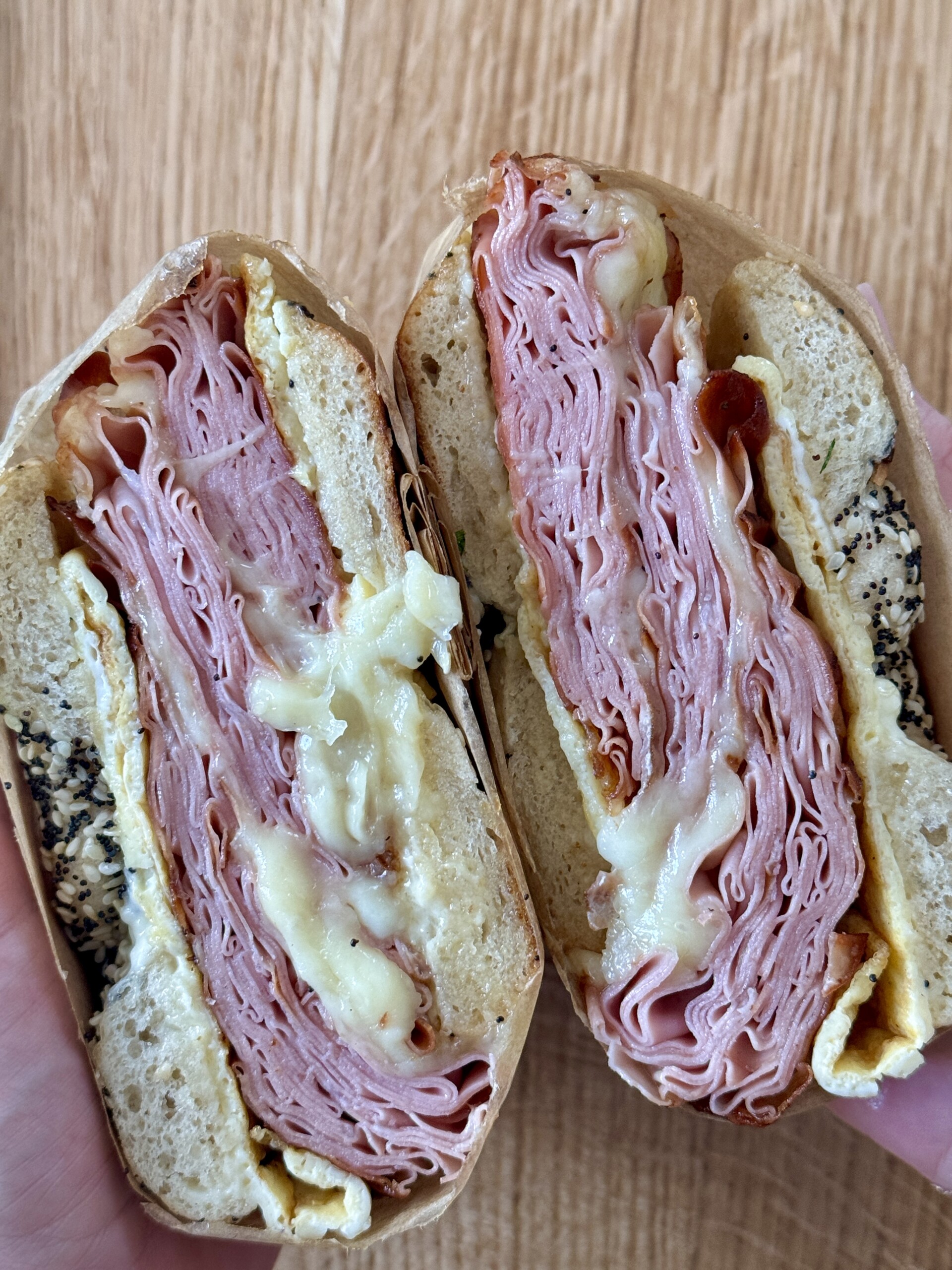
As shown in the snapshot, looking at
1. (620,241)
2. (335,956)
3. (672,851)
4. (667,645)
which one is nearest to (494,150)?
(620,241)

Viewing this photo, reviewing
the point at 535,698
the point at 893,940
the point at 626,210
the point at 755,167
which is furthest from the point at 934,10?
the point at 893,940

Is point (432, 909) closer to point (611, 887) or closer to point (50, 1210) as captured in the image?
point (611, 887)

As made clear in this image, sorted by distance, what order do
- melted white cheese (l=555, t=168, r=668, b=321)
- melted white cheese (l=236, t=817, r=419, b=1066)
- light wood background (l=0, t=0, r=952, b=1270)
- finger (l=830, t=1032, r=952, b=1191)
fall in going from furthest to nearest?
light wood background (l=0, t=0, r=952, b=1270) → finger (l=830, t=1032, r=952, b=1191) → melted white cheese (l=555, t=168, r=668, b=321) → melted white cheese (l=236, t=817, r=419, b=1066)

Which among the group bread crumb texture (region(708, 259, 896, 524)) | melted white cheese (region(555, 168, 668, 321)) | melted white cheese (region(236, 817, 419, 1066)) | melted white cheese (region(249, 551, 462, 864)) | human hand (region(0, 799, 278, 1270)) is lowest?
human hand (region(0, 799, 278, 1270))

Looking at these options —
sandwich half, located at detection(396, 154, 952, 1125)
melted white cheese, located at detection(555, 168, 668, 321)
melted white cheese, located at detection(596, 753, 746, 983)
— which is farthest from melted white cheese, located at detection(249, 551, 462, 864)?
melted white cheese, located at detection(555, 168, 668, 321)

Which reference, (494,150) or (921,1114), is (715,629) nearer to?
(921,1114)

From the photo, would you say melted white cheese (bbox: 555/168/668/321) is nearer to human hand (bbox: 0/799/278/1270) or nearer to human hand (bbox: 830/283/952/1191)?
human hand (bbox: 830/283/952/1191)
